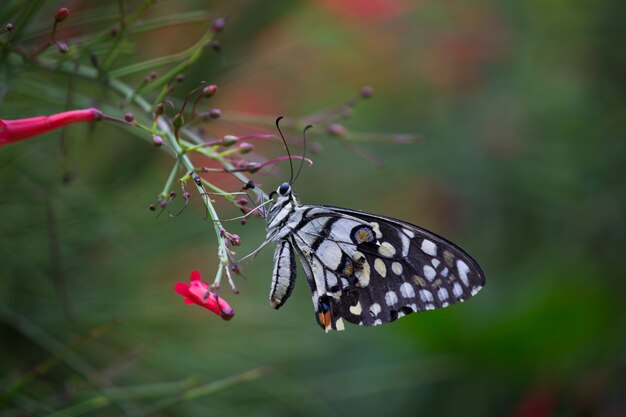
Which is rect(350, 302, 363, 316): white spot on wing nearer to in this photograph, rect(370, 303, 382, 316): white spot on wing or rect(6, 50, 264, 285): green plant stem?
rect(370, 303, 382, 316): white spot on wing

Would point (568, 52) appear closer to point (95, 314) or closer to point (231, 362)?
point (231, 362)

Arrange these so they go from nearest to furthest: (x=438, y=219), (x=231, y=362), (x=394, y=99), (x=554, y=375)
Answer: (x=231, y=362), (x=554, y=375), (x=394, y=99), (x=438, y=219)

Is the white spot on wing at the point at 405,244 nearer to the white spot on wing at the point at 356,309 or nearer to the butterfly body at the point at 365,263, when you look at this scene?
the butterfly body at the point at 365,263

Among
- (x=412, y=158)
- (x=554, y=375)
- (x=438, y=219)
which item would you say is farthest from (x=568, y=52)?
(x=554, y=375)

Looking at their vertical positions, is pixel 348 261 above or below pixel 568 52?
below

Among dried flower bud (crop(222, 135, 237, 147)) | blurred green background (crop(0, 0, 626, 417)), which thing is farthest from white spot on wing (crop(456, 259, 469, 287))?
dried flower bud (crop(222, 135, 237, 147))
